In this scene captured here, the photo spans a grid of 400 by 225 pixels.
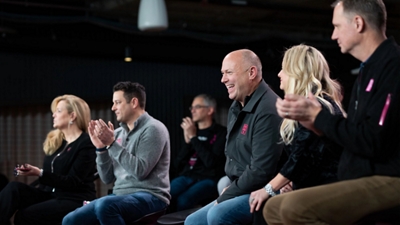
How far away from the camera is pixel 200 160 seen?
19.2 ft

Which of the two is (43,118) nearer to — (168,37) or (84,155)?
(168,37)

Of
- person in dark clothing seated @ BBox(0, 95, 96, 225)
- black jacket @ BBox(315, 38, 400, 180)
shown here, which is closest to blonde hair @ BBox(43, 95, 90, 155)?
person in dark clothing seated @ BBox(0, 95, 96, 225)

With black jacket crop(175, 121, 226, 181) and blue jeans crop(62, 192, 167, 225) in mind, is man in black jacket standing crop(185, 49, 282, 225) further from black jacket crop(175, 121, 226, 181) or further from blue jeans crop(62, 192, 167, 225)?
black jacket crop(175, 121, 226, 181)

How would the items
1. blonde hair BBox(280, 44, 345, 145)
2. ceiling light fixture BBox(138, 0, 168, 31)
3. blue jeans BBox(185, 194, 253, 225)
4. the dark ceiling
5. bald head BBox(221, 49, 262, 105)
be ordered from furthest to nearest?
1. the dark ceiling
2. ceiling light fixture BBox(138, 0, 168, 31)
3. bald head BBox(221, 49, 262, 105)
4. blue jeans BBox(185, 194, 253, 225)
5. blonde hair BBox(280, 44, 345, 145)

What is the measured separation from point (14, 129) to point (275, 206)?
504 centimetres

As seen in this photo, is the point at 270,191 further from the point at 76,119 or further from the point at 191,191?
the point at 191,191

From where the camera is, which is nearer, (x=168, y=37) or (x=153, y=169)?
(x=153, y=169)

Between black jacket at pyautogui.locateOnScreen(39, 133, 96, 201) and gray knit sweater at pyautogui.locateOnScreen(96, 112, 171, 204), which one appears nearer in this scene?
gray knit sweater at pyautogui.locateOnScreen(96, 112, 171, 204)

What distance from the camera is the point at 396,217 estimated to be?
6.86ft

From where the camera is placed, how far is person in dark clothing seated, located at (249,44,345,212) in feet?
8.30

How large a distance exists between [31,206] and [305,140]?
8.23 ft

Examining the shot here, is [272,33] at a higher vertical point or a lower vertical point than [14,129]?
higher

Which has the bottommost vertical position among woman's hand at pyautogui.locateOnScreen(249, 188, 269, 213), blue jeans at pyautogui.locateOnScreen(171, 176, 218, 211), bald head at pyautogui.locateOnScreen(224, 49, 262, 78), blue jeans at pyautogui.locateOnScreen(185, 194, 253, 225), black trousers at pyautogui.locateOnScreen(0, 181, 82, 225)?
blue jeans at pyautogui.locateOnScreen(171, 176, 218, 211)

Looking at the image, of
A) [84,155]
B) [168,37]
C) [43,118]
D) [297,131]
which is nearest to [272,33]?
[168,37]
